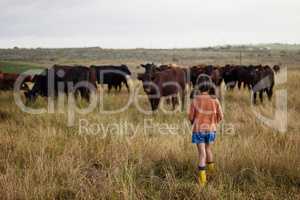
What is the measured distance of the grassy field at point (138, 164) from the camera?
5.27 metres

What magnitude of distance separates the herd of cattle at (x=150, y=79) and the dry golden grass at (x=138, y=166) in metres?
4.90

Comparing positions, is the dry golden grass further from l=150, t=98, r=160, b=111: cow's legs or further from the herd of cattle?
the herd of cattle

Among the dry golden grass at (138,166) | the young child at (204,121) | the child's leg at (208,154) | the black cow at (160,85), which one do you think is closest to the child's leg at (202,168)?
the young child at (204,121)

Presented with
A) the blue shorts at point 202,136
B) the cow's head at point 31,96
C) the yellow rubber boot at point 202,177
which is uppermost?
the blue shorts at point 202,136

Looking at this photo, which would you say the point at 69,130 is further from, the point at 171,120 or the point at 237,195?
the point at 237,195

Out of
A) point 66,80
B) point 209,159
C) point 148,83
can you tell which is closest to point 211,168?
point 209,159

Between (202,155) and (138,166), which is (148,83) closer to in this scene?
(138,166)

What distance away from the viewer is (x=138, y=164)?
646 cm

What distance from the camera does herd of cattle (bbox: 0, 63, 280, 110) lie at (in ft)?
46.4

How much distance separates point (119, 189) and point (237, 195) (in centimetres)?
150

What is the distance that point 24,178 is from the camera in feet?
18.1

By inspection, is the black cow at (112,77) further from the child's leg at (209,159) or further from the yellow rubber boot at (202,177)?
the yellow rubber boot at (202,177)

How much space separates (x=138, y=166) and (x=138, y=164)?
0.08 metres

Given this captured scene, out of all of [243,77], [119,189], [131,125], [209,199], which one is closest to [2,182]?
[119,189]
